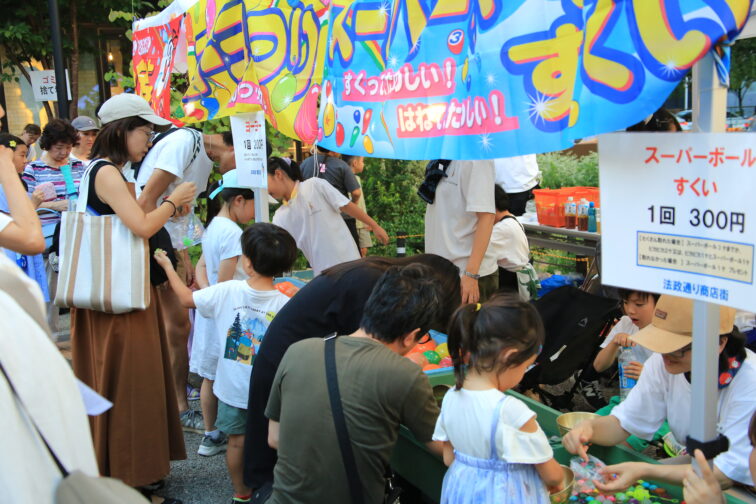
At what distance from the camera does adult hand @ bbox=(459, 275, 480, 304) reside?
443 cm

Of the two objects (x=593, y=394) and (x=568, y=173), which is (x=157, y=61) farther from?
(x=568, y=173)

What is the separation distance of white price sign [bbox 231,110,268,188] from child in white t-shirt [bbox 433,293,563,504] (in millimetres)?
2101

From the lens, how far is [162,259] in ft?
13.7

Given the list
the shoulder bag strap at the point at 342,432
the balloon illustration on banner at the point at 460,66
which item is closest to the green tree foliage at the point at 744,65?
the balloon illustration on banner at the point at 460,66

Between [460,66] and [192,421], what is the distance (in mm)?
3466

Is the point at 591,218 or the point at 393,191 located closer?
the point at 591,218

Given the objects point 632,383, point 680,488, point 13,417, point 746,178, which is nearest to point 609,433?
point 680,488

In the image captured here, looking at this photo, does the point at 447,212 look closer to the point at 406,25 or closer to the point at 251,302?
the point at 251,302

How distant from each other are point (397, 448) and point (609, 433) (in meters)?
0.90

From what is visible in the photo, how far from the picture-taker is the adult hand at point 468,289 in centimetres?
443

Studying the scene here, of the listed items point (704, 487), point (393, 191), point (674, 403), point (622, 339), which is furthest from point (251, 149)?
point (393, 191)

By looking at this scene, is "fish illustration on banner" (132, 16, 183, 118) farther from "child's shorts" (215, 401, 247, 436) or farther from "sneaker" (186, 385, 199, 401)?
"child's shorts" (215, 401, 247, 436)

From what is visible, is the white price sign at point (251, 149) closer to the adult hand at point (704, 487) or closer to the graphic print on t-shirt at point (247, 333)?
the graphic print on t-shirt at point (247, 333)

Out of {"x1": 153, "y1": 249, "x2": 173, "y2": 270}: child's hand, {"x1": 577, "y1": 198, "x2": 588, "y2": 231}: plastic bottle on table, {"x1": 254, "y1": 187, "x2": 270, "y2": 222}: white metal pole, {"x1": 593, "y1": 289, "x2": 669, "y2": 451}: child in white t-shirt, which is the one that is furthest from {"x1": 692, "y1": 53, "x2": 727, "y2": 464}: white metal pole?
{"x1": 577, "y1": 198, "x2": 588, "y2": 231}: plastic bottle on table
